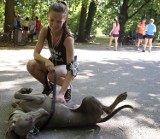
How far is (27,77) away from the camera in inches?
273

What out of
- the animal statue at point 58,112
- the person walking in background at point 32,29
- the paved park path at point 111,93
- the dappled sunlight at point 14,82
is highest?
the person walking in background at point 32,29

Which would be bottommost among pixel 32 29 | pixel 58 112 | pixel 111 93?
pixel 111 93

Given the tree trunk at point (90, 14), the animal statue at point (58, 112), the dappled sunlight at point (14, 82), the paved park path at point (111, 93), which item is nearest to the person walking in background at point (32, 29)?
the tree trunk at point (90, 14)

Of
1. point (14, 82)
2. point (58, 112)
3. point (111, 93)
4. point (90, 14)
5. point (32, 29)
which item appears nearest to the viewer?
point (58, 112)

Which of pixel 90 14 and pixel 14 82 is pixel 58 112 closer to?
pixel 14 82

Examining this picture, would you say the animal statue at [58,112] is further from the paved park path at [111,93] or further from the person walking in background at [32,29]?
the person walking in background at [32,29]

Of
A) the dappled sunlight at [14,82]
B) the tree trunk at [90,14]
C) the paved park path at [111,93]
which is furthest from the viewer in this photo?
the tree trunk at [90,14]

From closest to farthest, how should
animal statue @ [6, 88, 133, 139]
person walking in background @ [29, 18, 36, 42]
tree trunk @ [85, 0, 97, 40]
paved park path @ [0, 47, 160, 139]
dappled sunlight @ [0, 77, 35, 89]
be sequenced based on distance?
animal statue @ [6, 88, 133, 139] < paved park path @ [0, 47, 160, 139] < dappled sunlight @ [0, 77, 35, 89] < person walking in background @ [29, 18, 36, 42] < tree trunk @ [85, 0, 97, 40]

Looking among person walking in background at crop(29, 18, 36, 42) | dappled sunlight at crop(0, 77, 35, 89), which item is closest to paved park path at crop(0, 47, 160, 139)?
dappled sunlight at crop(0, 77, 35, 89)

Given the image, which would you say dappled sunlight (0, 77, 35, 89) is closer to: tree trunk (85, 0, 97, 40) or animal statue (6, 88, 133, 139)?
animal statue (6, 88, 133, 139)

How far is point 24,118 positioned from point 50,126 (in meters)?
0.65

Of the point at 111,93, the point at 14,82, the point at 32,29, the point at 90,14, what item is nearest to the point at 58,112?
the point at 111,93

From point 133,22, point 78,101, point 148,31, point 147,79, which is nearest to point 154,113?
point 78,101

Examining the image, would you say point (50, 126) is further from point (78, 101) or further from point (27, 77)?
point (27, 77)
